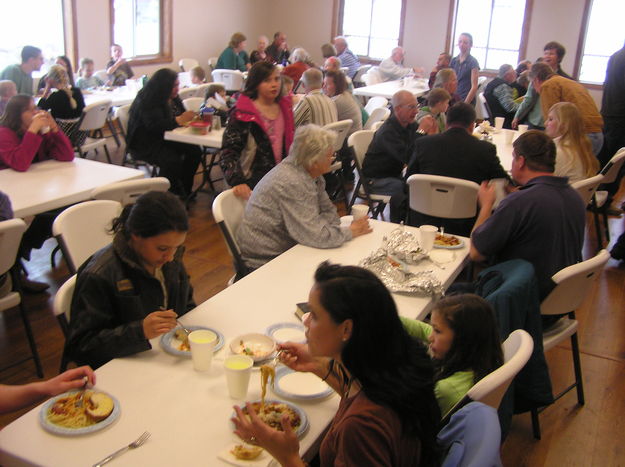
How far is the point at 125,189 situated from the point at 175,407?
6.09ft

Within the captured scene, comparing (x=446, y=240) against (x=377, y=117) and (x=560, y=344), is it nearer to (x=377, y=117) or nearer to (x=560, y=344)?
(x=560, y=344)

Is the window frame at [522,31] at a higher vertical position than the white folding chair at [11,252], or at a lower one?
higher

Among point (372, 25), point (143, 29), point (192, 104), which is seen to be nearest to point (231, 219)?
point (192, 104)

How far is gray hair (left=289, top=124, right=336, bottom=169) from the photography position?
2.87 metres

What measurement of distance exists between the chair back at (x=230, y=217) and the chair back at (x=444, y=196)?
117 cm

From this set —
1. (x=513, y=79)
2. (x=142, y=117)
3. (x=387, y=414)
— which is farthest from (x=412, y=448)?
(x=513, y=79)

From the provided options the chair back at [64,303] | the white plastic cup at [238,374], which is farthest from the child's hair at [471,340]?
the chair back at [64,303]

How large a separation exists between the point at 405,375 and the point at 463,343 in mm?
562

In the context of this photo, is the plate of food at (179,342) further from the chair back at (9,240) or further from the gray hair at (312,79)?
the gray hair at (312,79)

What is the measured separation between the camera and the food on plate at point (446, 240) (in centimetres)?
301

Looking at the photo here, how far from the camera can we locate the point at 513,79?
7.73 metres

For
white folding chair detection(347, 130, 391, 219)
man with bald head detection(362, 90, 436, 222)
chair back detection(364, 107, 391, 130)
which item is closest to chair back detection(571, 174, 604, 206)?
man with bald head detection(362, 90, 436, 222)

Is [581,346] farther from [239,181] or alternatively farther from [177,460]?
[177,460]

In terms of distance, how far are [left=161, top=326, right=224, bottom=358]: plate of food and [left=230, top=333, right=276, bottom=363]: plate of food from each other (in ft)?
0.18
